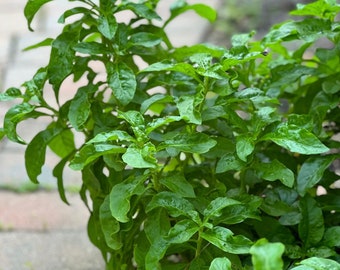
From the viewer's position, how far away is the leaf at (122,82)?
1485 mm

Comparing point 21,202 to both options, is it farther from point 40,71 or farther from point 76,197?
point 40,71

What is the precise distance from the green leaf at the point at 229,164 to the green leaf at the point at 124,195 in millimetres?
152

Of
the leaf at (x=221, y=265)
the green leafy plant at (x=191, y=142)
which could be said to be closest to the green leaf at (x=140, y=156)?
the green leafy plant at (x=191, y=142)

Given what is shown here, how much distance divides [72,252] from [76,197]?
16.5 inches

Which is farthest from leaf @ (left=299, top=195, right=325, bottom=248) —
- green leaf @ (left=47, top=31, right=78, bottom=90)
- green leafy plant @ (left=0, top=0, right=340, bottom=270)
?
green leaf @ (left=47, top=31, right=78, bottom=90)

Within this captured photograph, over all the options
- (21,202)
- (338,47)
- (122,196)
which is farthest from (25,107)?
(21,202)

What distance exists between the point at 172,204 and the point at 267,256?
1.28 ft

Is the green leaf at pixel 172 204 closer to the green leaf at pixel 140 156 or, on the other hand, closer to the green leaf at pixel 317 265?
the green leaf at pixel 140 156

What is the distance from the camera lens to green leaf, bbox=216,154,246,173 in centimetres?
140

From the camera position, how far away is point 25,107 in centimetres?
154

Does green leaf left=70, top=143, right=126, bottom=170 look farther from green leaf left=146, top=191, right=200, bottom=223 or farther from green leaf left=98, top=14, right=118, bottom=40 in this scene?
green leaf left=98, top=14, right=118, bottom=40

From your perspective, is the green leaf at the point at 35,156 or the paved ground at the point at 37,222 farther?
the paved ground at the point at 37,222

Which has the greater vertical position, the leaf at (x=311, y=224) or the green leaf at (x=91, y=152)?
the green leaf at (x=91, y=152)

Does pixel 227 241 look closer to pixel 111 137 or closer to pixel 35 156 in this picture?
pixel 111 137
